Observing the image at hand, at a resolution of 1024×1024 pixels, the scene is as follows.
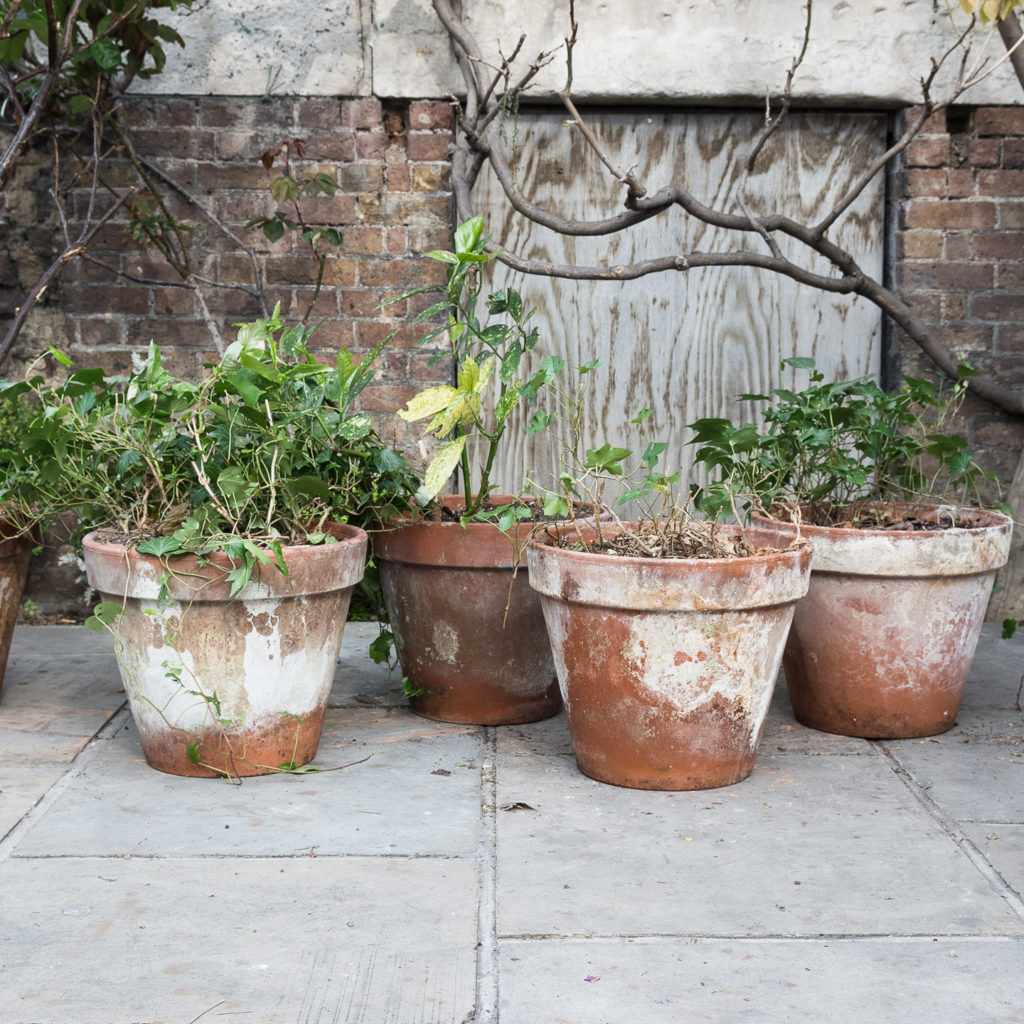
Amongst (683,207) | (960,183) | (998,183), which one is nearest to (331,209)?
(683,207)

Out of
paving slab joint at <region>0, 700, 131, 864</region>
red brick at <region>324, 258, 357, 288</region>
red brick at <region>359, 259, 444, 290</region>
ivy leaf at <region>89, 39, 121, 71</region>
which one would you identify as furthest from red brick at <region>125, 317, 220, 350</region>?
paving slab joint at <region>0, 700, 131, 864</region>

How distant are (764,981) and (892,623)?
4.02 ft

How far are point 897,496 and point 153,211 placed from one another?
2376 millimetres

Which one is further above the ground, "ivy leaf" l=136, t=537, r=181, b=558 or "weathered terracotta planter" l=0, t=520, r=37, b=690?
"ivy leaf" l=136, t=537, r=181, b=558

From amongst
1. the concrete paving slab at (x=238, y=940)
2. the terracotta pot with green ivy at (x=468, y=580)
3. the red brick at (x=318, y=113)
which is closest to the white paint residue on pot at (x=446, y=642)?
the terracotta pot with green ivy at (x=468, y=580)

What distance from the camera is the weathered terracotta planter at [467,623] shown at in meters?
2.79

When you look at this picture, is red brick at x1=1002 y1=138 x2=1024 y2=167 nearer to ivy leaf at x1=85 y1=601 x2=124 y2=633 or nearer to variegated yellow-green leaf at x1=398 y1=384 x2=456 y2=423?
variegated yellow-green leaf at x1=398 y1=384 x2=456 y2=423

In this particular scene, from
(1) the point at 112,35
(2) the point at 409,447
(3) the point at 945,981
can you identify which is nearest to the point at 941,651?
(3) the point at 945,981

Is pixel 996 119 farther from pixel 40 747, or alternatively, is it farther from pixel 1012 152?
pixel 40 747

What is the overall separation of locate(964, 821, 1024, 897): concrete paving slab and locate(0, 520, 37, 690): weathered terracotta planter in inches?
88.8

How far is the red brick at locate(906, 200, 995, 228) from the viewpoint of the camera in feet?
12.5

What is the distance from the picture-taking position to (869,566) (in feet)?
8.96

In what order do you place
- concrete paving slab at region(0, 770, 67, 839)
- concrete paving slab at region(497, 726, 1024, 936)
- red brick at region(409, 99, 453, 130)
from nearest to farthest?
concrete paving slab at region(497, 726, 1024, 936), concrete paving slab at region(0, 770, 67, 839), red brick at region(409, 99, 453, 130)

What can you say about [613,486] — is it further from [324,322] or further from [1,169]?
[1,169]
